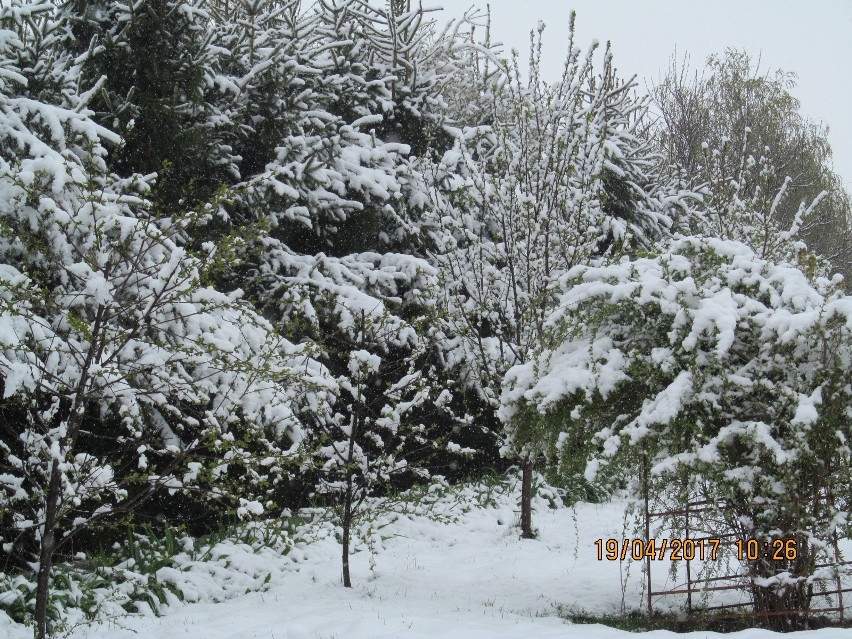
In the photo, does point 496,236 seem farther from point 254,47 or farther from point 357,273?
point 254,47

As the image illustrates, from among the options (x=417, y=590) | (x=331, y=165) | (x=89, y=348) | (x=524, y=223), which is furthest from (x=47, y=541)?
(x=331, y=165)

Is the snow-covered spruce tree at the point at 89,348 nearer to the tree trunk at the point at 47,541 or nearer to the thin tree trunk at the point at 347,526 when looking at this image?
the tree trunk at the point at 47,541

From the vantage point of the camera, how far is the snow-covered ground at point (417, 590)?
418cm

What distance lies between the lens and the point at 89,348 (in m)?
3.59

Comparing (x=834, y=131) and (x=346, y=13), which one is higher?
(x=834, y=131)

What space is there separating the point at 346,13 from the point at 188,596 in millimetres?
7539

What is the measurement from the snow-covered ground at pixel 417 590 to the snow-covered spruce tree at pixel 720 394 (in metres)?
0.72

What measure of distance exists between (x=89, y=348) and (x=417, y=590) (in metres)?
3.28

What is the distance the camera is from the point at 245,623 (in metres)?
4.55

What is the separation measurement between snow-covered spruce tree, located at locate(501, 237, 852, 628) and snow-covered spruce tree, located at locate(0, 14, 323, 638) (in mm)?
1929

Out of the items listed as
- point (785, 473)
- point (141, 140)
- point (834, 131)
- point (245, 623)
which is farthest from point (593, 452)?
point (834, 131)
